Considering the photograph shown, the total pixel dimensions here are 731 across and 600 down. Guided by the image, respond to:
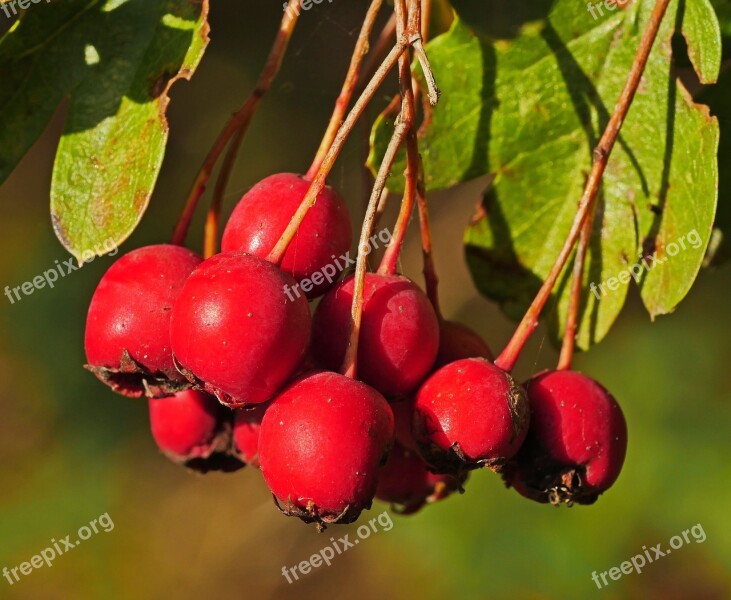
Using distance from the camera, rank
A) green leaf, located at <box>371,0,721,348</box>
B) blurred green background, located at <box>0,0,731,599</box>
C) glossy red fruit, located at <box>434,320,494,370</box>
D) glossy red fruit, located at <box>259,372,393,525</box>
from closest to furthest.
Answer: glossy red fruit, located at <box>259,372,393,525</box> < glossy red fruit, located at <box>434,320,494,370</box> < green leaf, located at <box>371,0,721,348</box> < blurred green background, located at <box>0,0,731,599</box>

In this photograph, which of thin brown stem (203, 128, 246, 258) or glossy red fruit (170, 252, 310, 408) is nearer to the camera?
glossy red fruit (170, 252, 310, 408)

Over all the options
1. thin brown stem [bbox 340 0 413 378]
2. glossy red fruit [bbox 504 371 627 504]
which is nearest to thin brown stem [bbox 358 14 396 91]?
thin brown stem [bbox 340 0 413 378]

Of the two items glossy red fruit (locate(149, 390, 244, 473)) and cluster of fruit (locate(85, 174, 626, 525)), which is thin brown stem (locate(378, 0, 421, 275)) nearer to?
cluster of fruit (locate(85, 174, 626, 525))

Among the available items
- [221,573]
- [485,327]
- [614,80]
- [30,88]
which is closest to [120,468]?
[221,573]

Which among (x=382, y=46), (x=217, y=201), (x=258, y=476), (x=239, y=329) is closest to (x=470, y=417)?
(x=239, y=329)

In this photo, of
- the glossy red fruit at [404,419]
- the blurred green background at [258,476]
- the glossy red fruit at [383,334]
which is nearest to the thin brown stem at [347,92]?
the glossy red fruit at [383,334]

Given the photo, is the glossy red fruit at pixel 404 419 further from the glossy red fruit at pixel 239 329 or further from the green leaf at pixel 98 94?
the green leaf at pixel 98 94
